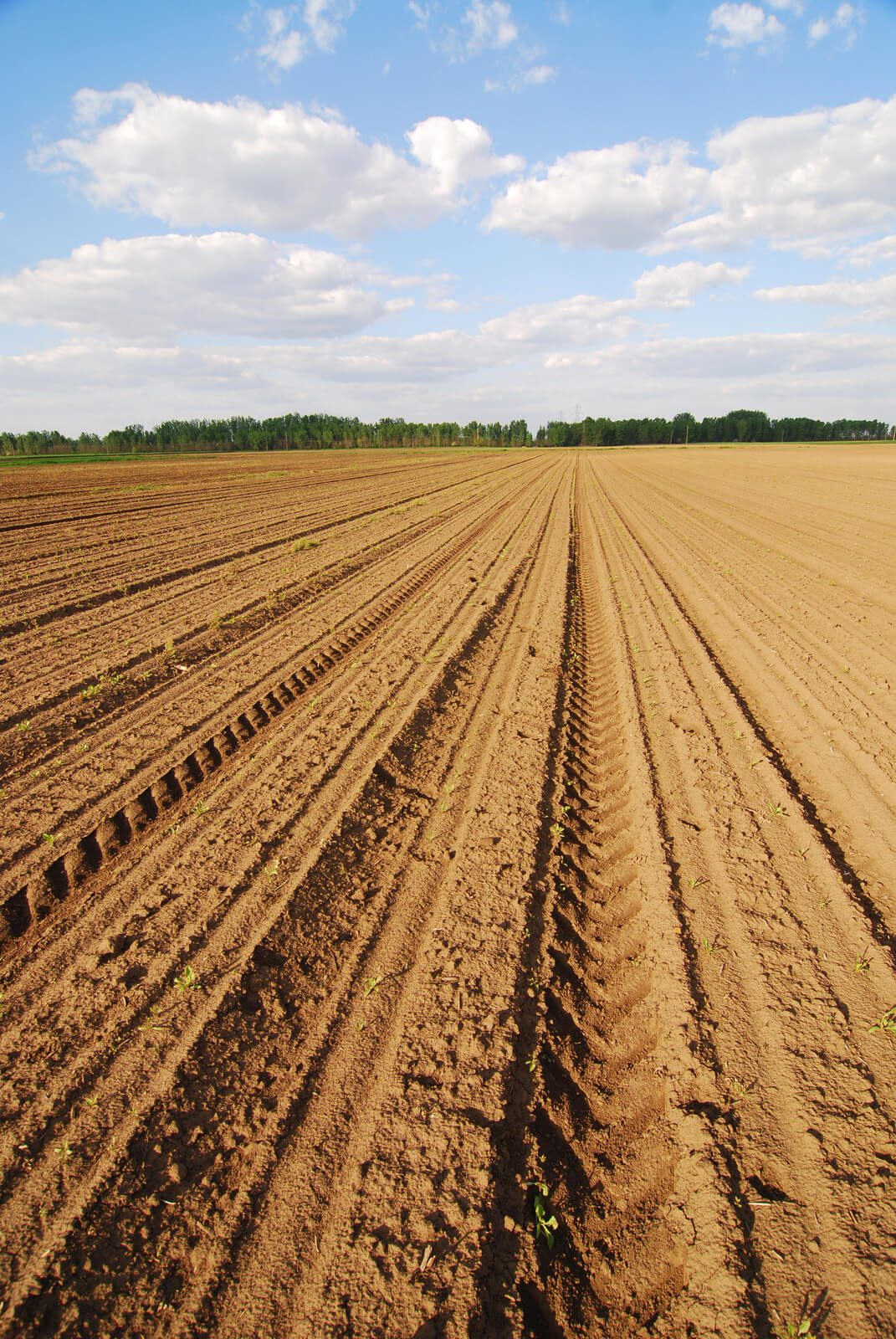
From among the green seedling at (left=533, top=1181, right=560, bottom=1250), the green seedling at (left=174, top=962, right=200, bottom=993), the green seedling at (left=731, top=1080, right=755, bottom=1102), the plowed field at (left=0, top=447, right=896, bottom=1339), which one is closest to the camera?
the plowed field at (left=0, top=447, right=896, bottom=1339)

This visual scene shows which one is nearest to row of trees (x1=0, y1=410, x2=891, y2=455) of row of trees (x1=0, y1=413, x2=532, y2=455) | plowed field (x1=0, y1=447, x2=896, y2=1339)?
row of trees (x1=0, y1=413, x2=532, y2=455)

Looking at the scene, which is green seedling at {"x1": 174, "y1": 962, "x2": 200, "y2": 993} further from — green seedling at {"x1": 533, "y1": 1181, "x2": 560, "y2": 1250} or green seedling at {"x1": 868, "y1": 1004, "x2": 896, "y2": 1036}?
green seedling at {"x1": 868, "y1": 1004, "x2": 896, "y2": 1036}

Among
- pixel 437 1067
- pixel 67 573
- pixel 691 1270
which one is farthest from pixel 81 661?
pixel 691 1270

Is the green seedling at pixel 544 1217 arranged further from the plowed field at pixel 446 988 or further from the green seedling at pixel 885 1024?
the green seedling at pixel 885 1024

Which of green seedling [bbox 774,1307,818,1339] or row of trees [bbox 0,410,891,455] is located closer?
green seedling [bbox 774,1307,818,1339]

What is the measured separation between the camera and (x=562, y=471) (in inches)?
1626

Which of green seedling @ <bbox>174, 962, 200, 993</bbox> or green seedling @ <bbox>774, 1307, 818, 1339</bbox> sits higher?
green seedling @ <bbox>174, 962, 200, 993</bbox>

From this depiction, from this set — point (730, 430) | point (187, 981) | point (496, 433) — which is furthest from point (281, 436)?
point (187, 981)

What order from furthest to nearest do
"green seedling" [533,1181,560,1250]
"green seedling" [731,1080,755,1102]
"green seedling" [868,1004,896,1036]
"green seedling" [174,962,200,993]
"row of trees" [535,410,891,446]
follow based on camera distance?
"row of trees" [535,410,891,446] → "green seedling" [174,962,200,993] → "green seedling" [868,1004,896,1036] → "green seedling" [731,1080,755,1102] → "green seedling" [533,1181,560,1250]

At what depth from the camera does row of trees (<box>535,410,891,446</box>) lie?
12419 centimetres

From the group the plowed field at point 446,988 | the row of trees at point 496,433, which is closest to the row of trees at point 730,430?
the row of trees at point 496,433

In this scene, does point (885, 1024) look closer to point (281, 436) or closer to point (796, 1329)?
point (796, 1329)

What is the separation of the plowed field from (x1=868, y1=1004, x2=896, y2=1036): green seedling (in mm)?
21

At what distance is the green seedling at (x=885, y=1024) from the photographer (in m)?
2.96
